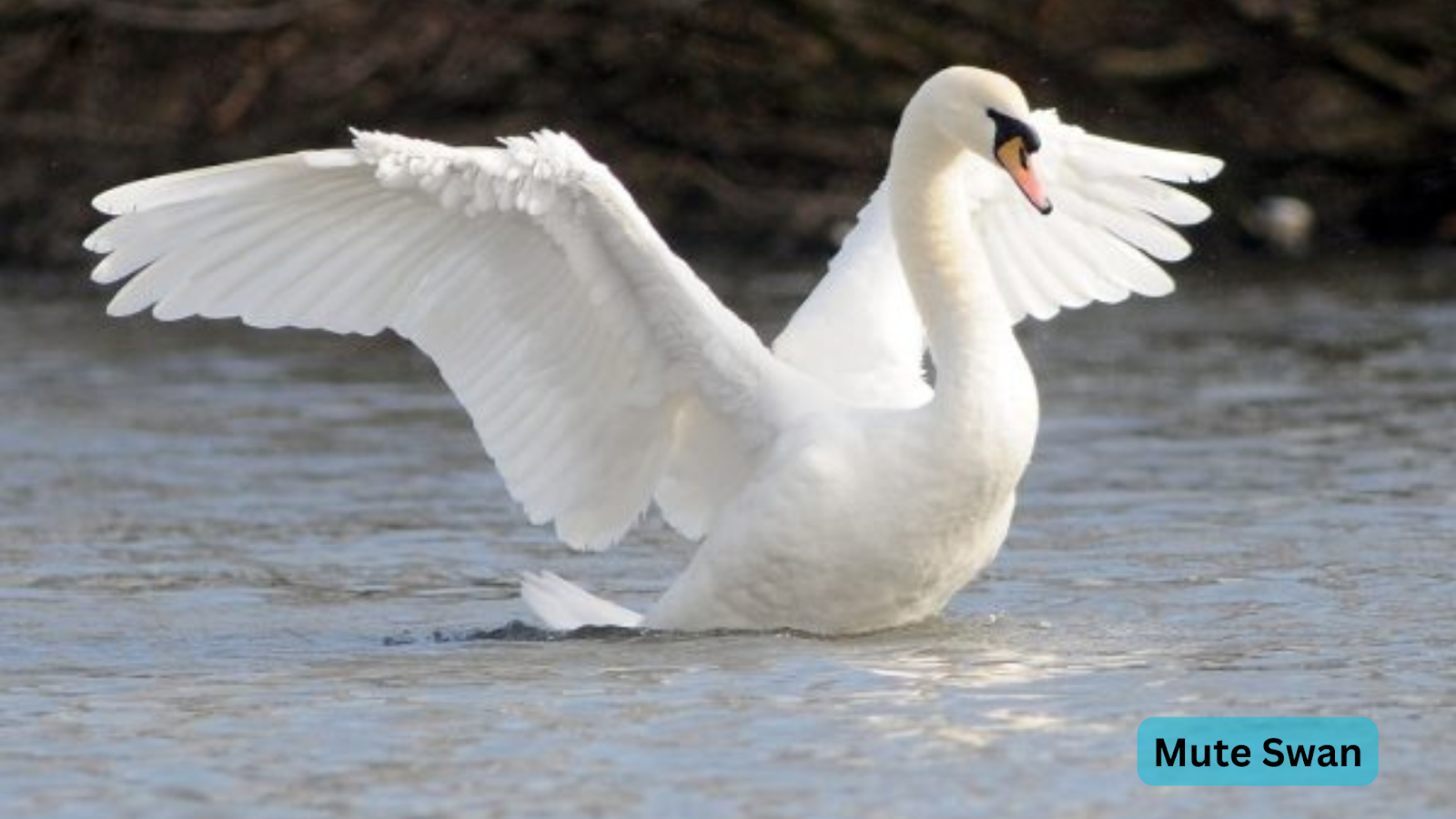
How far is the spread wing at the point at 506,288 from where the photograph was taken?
945 cm

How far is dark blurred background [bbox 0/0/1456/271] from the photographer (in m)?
21.1

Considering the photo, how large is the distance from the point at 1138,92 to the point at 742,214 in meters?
2.43

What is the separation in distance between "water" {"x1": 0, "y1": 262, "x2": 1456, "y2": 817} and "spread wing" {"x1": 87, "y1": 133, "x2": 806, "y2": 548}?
58cm

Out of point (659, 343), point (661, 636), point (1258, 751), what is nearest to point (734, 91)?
point (659, 343)

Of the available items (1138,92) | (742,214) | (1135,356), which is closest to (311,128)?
(742,214)

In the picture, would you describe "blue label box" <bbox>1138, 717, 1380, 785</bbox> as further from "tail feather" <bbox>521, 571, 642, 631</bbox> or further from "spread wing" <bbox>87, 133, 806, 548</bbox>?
"tail feather" <bbox>521, 571, 642, 631</bbox>

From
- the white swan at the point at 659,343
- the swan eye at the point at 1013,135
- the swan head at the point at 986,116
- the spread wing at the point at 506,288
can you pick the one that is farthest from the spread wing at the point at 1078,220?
the swan eye at the point at 1013,135

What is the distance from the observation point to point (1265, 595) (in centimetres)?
1026

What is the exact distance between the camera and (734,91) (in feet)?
71.8

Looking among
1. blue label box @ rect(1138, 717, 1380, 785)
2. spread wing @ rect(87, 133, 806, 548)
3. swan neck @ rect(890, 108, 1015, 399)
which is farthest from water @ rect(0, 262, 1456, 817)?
swan neck @ rect(890, 108, 1015, 399)

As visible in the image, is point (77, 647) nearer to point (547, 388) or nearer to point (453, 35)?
point (547, 388)

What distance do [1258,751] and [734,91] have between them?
14349 mm

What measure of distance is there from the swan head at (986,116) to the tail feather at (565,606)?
161 cm

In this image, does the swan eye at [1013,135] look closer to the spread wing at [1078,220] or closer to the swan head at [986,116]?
the swan head at [986,116]
